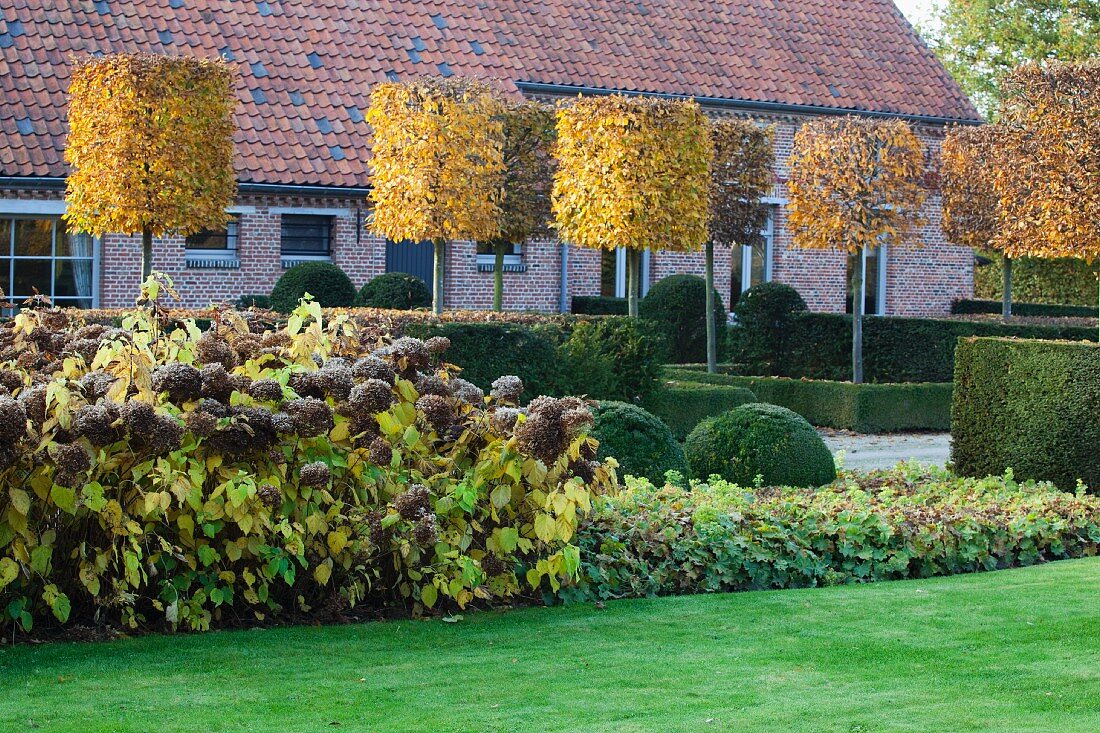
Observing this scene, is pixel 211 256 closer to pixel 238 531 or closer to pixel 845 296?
pixel 845 296

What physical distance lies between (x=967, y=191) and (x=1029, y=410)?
48.2 feet

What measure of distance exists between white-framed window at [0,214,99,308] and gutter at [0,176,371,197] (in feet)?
2.15

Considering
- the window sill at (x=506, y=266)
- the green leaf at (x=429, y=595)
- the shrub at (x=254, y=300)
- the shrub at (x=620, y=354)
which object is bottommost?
the green leaf at (x=429, y=595)

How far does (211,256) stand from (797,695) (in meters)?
19.0

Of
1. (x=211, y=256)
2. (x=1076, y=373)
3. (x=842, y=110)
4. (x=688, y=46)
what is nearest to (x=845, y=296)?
(x=842, y=110)

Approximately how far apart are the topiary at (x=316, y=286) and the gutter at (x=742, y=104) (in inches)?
259

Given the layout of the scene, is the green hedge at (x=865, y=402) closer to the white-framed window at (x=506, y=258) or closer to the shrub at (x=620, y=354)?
the shrub at (x=620, y=354)

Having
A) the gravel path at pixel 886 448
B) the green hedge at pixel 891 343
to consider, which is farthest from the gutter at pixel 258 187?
the gravel path at pixel 886 448

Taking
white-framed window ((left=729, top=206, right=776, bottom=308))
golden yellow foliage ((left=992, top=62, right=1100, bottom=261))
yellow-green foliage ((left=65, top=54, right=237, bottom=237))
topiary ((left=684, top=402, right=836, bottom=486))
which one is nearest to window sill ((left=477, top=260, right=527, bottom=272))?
white-framed window ((left=729, top=206, right=776, bottom=308))

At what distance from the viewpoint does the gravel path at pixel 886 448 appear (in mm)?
14852

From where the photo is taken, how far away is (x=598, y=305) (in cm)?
2598

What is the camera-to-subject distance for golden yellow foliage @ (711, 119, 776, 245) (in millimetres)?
20703

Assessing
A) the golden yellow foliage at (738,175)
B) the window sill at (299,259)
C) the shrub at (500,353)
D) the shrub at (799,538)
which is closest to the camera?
the shrub at (799,538)

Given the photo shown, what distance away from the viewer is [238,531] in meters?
6.42
